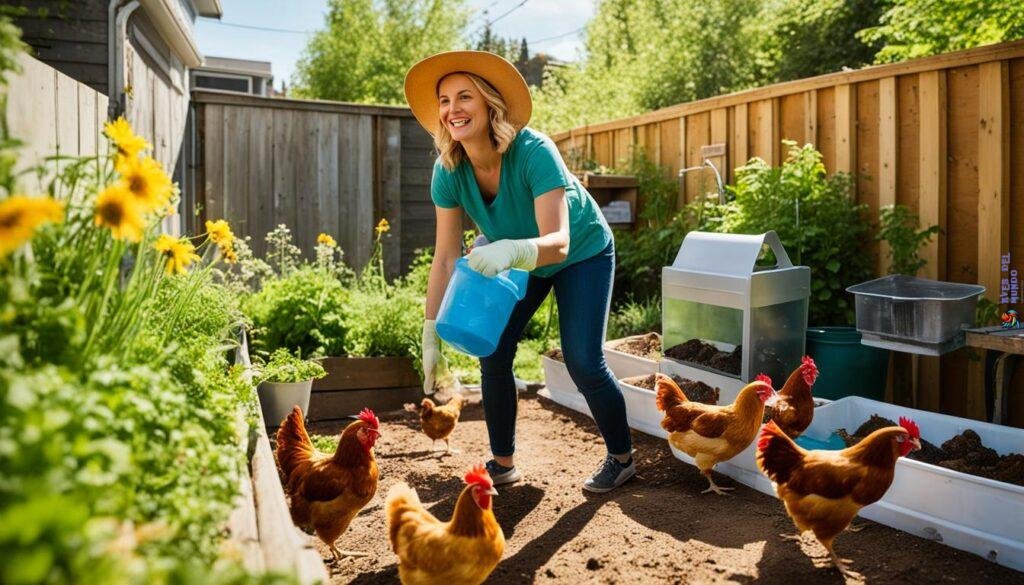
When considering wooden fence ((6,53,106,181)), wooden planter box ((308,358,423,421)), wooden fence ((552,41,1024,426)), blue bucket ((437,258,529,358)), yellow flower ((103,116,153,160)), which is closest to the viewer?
yellow flower ((103,116,153,160))

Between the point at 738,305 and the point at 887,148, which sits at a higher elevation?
the point at 887,148

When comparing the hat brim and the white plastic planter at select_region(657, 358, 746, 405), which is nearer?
the hat brim

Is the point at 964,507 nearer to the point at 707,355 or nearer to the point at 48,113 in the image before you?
the point at 707,355

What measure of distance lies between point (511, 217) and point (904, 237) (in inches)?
100

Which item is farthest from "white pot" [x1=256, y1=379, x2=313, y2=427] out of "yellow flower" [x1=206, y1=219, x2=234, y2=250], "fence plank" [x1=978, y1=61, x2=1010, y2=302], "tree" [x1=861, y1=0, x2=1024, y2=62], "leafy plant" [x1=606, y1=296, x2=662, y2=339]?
"tree" [x1=861, y1=0, x2=1024, y2=62]

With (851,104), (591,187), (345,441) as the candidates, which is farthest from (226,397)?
(591,187)

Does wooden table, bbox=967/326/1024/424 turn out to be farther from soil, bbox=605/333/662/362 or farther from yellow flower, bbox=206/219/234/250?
yellow flower, bbox=206/219/234/250

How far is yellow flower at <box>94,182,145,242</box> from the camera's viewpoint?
1.49 m

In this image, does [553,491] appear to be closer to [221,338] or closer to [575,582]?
[575,582]

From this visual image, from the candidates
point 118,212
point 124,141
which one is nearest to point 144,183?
point 118,212

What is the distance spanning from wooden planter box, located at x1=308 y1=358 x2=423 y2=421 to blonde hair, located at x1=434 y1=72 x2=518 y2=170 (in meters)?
2.07

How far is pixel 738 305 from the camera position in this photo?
3998 millimetres

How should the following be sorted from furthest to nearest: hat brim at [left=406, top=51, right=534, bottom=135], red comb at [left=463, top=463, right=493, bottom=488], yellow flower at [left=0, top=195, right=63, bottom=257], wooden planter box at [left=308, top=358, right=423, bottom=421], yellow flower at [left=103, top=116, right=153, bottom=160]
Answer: wooden planter box at [left=308, top=358, right=423, bottom=421] → hat brim at [left=406, top=51, right=534, bottom=135] → red comb at [left=463, top=463, right=493, bottom=488] → yellow flower at [left=103, top=116, right=153, bottom=160] → yellow flower at [left=0, top=195, right=63, bottom=257]

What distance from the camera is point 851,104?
5078 mm
